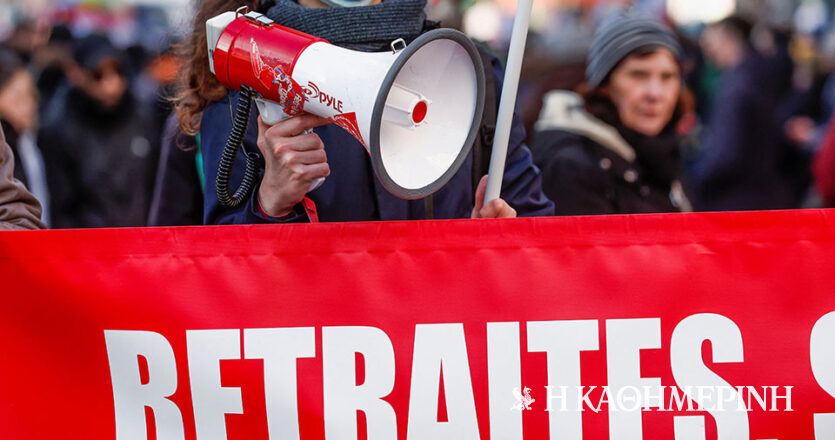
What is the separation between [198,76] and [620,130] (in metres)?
1.95

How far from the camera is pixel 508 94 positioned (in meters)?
1.79

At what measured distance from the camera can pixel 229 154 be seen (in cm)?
181

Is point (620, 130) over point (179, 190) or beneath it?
over

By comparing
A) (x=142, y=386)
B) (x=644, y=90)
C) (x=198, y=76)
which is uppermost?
(x=644, y=90)

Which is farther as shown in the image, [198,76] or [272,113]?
[198,76]

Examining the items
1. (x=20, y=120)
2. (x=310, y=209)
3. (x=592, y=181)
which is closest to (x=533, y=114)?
(x=592, y=181)

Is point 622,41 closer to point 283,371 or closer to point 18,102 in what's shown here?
point 283,371

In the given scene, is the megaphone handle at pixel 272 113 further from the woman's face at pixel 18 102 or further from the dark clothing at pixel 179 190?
the woman's face at pixel 18 102

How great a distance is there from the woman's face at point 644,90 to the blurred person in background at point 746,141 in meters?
2.79

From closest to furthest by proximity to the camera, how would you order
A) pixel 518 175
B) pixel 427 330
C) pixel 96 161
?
pixel 427 330, pixel 518 175, pixel 96 161

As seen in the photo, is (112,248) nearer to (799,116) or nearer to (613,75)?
(613,75)

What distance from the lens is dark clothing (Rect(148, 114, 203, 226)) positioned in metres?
2.61

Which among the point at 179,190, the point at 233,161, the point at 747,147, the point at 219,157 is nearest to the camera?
the point at 233,161

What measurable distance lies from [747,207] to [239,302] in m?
5.28
